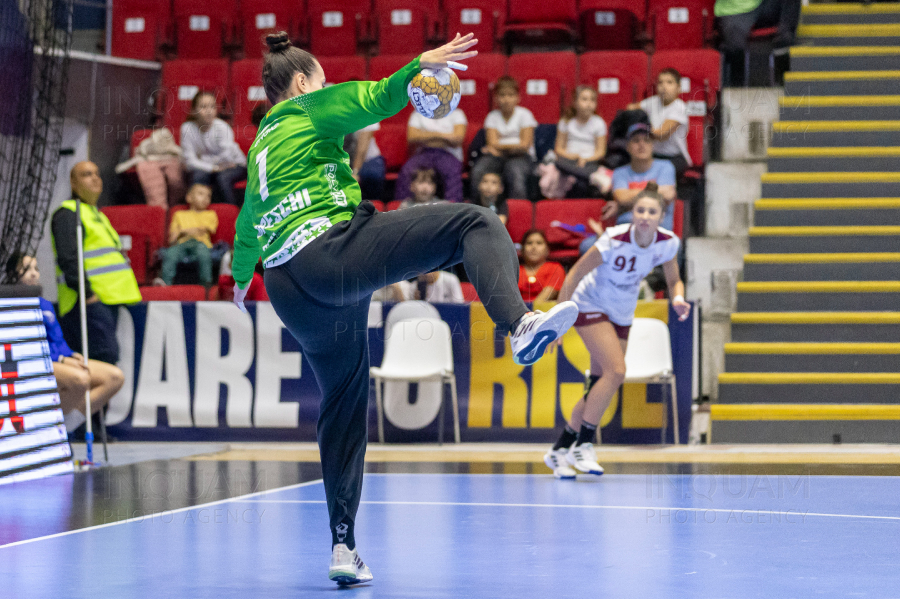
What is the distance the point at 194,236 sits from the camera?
9.51 m

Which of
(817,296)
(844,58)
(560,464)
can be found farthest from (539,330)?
(844,58)

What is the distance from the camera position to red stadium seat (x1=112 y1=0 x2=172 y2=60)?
1166 cm

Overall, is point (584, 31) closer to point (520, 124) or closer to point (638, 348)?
point (520, 124)

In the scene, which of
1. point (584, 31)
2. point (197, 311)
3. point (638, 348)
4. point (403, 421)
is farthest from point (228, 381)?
point (584, 31)

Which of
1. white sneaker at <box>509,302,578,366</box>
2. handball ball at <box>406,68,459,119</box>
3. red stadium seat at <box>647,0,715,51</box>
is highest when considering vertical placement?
red stadium seat at <box>647,0,715,51</box>

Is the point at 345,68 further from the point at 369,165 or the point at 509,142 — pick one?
the point at 509,142

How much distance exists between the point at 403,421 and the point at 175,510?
360cm

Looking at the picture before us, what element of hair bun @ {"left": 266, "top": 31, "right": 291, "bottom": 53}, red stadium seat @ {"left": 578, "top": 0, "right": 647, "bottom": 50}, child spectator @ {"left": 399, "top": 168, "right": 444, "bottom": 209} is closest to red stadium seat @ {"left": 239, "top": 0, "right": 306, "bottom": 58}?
red stadium seat @ {"left": 578, "top": 0, "right": 647, "bottom": 50}

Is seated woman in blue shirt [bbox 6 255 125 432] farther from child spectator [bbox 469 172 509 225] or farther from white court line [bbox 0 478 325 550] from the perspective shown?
child spectator [bbox 469 172 509 225]

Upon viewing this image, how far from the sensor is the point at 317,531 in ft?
14.8

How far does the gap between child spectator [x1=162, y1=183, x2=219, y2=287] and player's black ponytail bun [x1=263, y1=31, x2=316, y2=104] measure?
6091 millimetres

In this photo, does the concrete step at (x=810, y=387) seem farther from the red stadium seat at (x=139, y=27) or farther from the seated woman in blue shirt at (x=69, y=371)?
the red stadium seat at (x=139, y=27)

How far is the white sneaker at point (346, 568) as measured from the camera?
3.33 meters

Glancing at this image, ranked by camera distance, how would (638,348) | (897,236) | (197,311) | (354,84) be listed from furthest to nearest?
1. (897,236)
2. (197,311)
3. (638,348)
4. (354,84)
